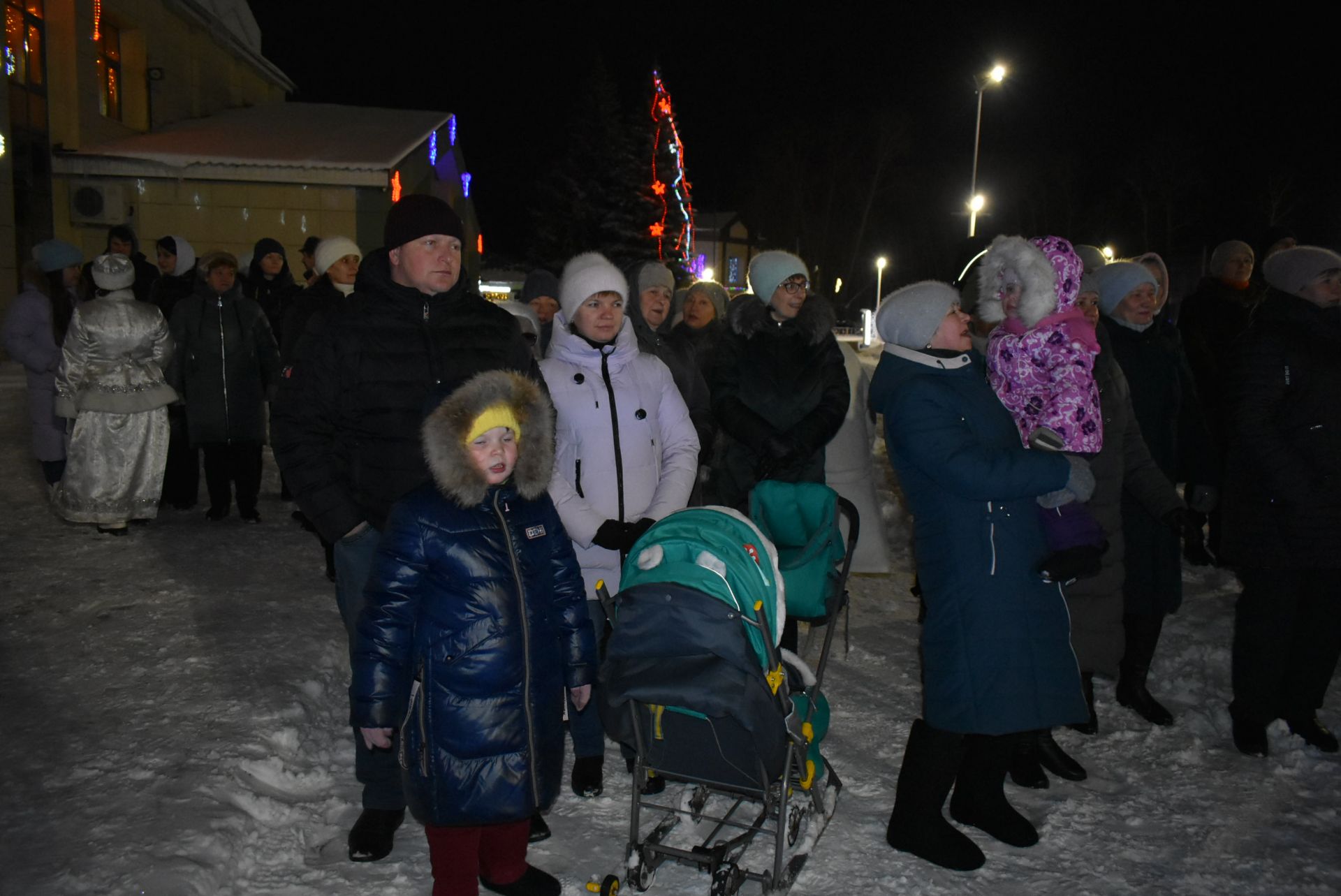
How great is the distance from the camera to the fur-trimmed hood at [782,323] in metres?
5.47

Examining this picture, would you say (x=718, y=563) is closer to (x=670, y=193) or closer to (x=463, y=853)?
(x=463, y=853)

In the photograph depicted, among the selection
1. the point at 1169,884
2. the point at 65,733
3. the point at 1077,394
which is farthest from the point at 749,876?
the point at 65,733

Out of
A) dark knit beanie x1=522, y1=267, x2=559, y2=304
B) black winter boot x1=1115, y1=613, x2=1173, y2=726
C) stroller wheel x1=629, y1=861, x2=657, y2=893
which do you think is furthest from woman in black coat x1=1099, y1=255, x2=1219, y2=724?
dark knit beanie x1=522, y1=267, x2=559, y2=304

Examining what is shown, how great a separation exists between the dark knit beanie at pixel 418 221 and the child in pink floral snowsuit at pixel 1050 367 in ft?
6.79

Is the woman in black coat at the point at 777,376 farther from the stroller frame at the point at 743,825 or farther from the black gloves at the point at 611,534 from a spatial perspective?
the stroller frame at the point at 743,825

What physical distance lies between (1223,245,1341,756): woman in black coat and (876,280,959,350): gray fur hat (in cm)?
189

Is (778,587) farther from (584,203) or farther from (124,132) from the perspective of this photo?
(584,203)

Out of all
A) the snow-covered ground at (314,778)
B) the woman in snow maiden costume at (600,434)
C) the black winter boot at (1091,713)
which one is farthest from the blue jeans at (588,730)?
the black winter boot at (1091,713)

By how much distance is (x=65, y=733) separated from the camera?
4.05 m

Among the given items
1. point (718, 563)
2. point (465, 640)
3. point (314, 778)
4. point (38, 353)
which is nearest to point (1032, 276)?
point (718, 563)

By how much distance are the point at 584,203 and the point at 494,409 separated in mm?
37646

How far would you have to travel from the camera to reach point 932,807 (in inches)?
142

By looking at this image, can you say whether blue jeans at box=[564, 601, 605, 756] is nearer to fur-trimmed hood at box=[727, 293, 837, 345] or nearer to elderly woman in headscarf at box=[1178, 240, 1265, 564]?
fur-trimmed hood at box=[727, 293, 837, 345]

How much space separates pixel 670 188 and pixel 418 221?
31223mm
